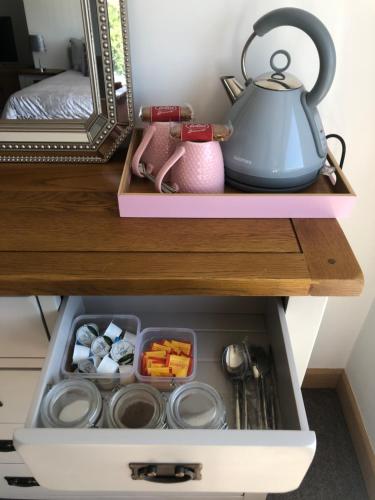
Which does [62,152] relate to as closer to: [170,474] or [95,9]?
[95,9]

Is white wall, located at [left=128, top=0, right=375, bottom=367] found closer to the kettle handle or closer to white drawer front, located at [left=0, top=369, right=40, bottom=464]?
the kettle handle

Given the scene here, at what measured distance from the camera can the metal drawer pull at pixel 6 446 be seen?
1.03 metres

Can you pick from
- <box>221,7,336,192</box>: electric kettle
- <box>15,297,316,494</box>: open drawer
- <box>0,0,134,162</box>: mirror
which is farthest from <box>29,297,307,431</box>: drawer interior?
<box>0,0,134,162</box>: mirror

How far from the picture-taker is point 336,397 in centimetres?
152

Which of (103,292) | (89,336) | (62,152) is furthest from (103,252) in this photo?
(62,152)

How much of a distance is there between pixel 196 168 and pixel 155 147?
0.12m

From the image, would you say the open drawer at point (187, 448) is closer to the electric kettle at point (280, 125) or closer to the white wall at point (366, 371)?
the electric kettle at point (280, 125)

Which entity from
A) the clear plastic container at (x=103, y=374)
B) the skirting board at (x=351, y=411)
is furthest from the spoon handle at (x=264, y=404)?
the skirting board at (x=351, y=411)

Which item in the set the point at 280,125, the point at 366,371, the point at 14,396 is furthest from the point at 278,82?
the point at 366,371

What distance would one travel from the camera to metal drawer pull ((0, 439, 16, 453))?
1025 mm

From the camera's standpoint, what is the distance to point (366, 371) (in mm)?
1330

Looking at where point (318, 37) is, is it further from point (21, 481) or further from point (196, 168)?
point (21, 481)

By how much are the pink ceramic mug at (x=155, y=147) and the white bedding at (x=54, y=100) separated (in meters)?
0.17

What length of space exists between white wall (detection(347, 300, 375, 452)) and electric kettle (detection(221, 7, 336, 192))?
29.5 inches
